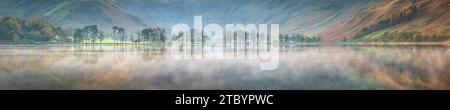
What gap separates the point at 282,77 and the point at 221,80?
11.3ft

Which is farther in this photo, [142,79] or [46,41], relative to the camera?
[46,41]

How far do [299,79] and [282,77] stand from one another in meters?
1.39

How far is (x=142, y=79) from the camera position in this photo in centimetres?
2406
